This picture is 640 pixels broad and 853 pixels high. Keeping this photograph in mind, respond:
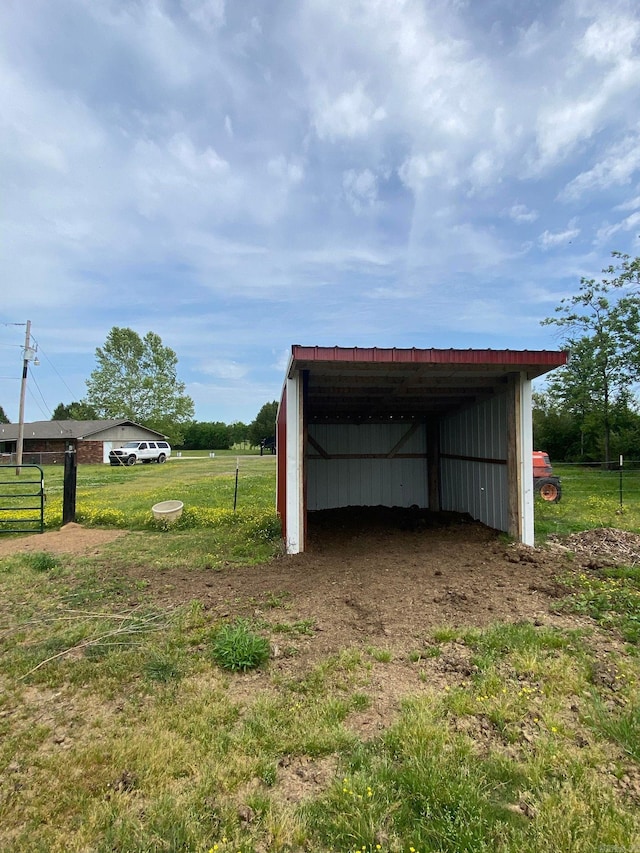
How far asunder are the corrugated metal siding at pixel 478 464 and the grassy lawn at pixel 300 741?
2867 millimetres

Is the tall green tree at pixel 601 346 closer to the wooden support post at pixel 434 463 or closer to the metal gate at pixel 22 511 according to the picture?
the wooden support post at pixel 434 463

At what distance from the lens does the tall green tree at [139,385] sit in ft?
140

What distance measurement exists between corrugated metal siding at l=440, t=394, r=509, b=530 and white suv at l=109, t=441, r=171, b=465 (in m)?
25.5

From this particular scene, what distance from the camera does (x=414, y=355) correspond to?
4.84 m

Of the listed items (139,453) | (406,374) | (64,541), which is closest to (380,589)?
(406,374)

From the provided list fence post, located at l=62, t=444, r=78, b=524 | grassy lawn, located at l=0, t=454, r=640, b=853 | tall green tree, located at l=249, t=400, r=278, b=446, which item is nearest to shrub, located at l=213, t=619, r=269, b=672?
grassy lawn, located at l=0, t=454, r=640, b=853

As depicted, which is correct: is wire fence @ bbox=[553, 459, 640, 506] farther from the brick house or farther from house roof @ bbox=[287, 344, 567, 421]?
the brick house

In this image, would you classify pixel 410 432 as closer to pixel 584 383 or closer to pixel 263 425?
pixel 584 383

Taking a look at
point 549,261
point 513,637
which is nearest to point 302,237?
point 549,261

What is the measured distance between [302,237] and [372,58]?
5265 millimetres

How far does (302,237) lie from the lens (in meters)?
11.5

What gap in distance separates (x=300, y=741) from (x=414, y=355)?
3804 millimetres

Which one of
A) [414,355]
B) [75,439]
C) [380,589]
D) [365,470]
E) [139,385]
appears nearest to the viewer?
[380,589]

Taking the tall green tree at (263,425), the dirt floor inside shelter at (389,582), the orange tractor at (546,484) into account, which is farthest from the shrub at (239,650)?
the tall green tree at (263,425)
